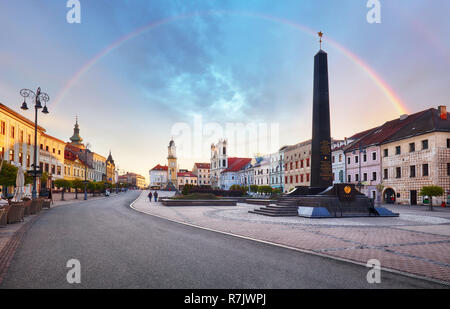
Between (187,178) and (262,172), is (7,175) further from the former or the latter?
(187,178)

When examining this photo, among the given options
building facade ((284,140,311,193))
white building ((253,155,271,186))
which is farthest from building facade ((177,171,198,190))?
building facade ((284,140,311,193))

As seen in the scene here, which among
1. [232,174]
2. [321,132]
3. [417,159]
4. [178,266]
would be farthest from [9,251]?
[232,174]

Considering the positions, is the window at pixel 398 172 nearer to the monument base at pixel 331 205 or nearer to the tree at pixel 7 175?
the monument base at pixel 331 205

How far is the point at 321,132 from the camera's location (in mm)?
20516

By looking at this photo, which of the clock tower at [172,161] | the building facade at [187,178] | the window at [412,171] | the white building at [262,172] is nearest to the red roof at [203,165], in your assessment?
the building facade at [187,178]

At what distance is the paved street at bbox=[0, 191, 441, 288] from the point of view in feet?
17.3

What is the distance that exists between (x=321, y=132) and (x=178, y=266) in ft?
54.5

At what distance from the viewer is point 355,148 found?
48094 mm

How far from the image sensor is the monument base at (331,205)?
18719mm

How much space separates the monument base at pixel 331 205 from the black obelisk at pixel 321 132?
2.54 ft

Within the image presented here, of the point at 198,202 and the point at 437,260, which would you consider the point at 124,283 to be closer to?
the point at 437,260

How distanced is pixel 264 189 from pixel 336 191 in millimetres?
46672

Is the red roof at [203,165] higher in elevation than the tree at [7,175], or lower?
higher

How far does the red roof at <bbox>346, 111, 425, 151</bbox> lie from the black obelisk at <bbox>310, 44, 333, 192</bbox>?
2661cm
